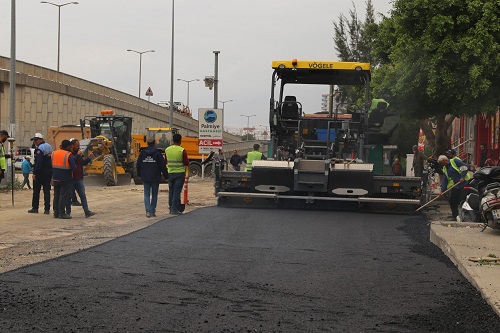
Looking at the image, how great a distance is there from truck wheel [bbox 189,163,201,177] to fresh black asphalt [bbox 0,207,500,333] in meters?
26.6

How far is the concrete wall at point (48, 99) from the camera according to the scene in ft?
146

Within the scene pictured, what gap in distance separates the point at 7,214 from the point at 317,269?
31.7ft

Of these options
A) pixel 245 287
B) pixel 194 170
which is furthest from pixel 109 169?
pixel 245 287

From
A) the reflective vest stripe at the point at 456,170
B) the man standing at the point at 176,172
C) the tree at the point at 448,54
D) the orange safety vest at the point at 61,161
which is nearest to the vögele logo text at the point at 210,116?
the tree at the point at 448,54

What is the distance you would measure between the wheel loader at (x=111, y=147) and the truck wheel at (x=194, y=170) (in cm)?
537

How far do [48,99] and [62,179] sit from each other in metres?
33.0

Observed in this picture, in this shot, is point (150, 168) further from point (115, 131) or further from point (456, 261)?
point (115, 131)

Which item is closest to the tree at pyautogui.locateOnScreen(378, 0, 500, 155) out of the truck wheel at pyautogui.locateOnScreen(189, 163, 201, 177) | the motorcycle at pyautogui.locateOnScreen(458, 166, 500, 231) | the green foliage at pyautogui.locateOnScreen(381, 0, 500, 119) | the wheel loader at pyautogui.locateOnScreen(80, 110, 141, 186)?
the green foliage at pyautogui.locateOnScreen(381, 0, 500, 119)

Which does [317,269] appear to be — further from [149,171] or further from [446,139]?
[446,139]

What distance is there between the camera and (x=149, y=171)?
56.2ft

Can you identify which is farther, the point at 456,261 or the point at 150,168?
the point at 150,168

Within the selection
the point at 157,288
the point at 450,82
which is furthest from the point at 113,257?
the point at 450,82

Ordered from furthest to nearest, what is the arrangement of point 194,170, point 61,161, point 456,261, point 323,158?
point 194,170
point 323,158
point 61,161
point 456,261

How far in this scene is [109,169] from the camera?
30.0 m
